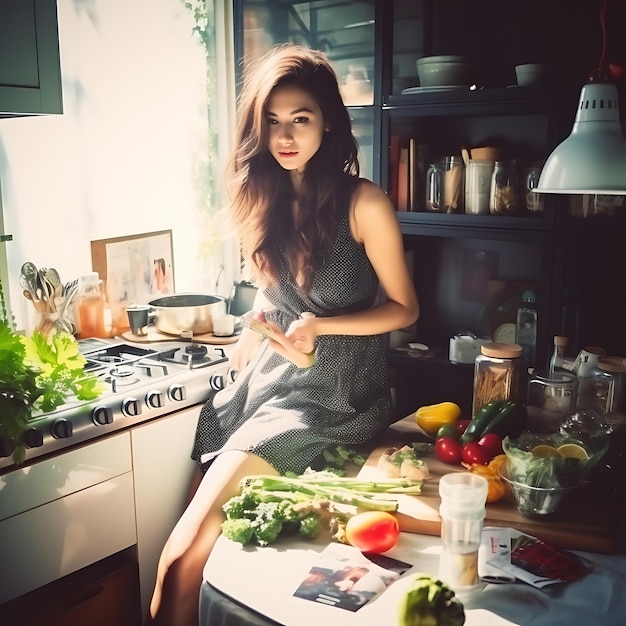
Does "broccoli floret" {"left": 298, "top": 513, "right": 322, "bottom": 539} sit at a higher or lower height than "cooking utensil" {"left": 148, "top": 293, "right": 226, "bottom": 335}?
lower

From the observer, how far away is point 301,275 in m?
2.17

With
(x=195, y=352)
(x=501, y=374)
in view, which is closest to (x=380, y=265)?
(x=501, y=374)

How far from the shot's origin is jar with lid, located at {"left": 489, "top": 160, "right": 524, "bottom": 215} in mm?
2406

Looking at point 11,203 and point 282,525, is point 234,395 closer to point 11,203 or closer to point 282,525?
point 282,525

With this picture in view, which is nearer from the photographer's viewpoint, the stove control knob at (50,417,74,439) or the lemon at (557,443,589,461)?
the lemon at (557,443,589,461)

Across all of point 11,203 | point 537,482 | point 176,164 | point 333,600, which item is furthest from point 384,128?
point 333,600

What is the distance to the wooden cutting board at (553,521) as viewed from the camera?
5.05 feet

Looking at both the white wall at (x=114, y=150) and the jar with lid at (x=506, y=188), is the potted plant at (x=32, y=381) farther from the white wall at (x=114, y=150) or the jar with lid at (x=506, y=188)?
the jar with lid at (x=506, y=188)

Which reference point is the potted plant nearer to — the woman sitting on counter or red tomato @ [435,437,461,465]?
the woman sitting on counter

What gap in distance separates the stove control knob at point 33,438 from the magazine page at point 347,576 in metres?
0.77

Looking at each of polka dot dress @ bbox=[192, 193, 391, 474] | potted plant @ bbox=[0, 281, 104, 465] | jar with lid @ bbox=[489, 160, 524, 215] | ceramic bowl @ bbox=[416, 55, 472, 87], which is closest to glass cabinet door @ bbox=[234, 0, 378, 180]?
ceramic bowl @ bbox=[416, 55, 472, 87]

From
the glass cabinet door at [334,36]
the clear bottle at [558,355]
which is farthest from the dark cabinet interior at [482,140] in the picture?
the clear bottle at [558,355]

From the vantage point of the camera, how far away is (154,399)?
6.95ft

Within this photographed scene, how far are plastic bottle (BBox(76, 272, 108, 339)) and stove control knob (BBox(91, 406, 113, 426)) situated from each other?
0.70 metres
